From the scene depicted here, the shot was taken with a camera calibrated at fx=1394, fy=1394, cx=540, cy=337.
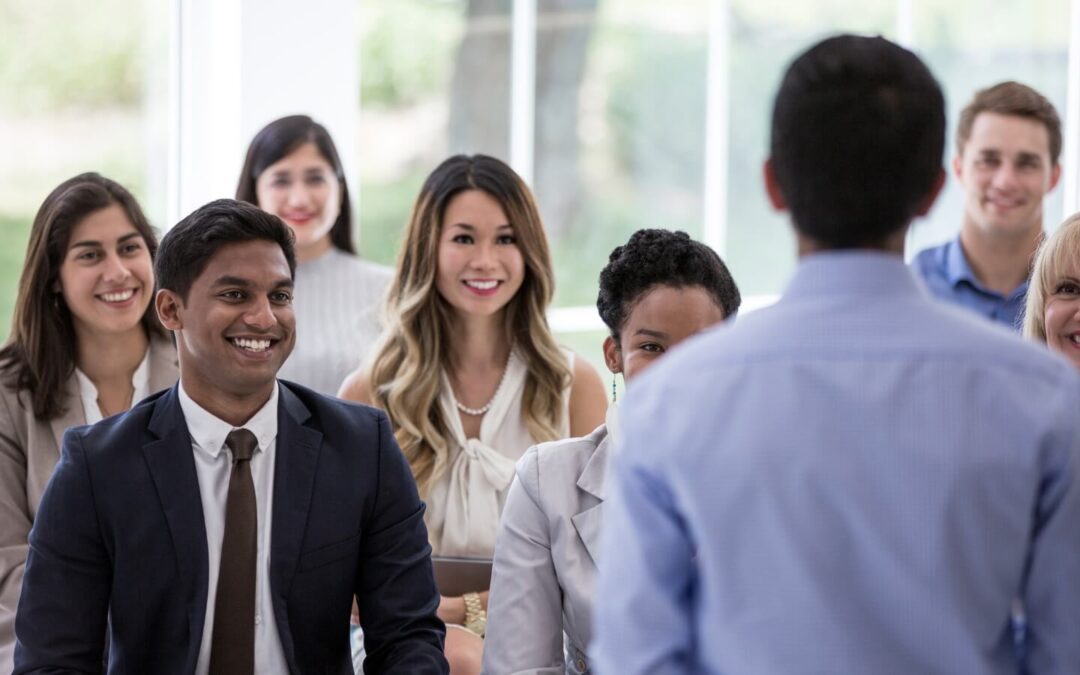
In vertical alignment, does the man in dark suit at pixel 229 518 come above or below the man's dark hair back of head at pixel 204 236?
below

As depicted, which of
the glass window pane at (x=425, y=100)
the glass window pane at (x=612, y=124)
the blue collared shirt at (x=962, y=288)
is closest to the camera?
the blue collared shirt at (x=962, y=288)

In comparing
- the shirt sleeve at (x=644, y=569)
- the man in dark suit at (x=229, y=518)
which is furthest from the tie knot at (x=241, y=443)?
the shirt sleeve at (x=644, y=569)

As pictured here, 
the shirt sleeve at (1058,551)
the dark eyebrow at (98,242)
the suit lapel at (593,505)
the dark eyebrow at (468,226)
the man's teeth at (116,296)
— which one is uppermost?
the dark eyebrow at (468,226)

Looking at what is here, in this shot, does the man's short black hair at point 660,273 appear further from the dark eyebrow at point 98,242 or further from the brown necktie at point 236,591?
the dark eyebrow at point 98,242

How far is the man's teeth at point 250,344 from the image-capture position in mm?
2340

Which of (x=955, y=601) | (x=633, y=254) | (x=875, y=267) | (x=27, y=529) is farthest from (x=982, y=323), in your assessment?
(x=27, y=529)

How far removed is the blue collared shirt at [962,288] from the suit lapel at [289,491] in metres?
2.43

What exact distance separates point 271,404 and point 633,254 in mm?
668

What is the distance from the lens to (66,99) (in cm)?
461

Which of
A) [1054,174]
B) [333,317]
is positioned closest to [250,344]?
[333,317]

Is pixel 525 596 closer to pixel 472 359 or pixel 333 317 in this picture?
pixel 472 359

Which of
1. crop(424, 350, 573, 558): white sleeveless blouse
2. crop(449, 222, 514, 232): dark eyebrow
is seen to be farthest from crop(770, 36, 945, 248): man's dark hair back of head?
crop(449, 222, 514, 232): dark eyebrow

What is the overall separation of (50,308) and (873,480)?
2.36m

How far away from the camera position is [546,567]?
2.31 m
